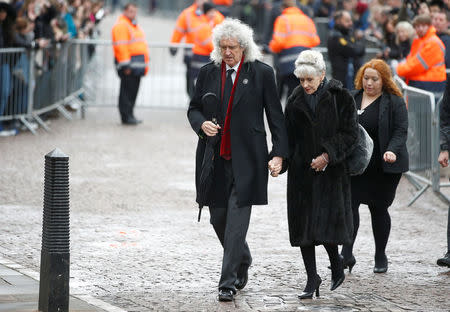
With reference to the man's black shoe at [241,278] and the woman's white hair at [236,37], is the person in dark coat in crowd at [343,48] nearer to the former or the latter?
the woman's white hair at [236,37]

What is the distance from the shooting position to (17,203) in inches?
449

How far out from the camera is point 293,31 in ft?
55.5

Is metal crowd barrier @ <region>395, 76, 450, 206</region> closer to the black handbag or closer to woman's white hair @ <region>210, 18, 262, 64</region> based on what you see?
the black handbag

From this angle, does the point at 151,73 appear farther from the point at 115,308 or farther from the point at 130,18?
the point at 115,308

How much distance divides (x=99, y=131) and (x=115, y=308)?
10279 mm

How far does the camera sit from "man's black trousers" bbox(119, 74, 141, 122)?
18.1 metres

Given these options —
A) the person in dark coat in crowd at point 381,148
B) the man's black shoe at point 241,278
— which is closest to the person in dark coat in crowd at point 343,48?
the person in dark coat in crowd at point 381,148

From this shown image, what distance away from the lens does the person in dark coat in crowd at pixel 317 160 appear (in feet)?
25.4

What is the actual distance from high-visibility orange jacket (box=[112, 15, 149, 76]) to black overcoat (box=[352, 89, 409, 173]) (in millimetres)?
9058

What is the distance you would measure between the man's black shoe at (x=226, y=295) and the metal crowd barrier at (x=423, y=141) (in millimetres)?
4626

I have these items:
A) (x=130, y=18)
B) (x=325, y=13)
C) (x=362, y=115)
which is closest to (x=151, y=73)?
(x=130, y=18)

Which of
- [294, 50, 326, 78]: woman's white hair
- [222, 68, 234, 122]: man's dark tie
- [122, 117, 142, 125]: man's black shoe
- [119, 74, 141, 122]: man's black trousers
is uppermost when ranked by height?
[294, 50, 326, 78]: woman's white hair

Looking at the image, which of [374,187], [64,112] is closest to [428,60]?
[374,187]

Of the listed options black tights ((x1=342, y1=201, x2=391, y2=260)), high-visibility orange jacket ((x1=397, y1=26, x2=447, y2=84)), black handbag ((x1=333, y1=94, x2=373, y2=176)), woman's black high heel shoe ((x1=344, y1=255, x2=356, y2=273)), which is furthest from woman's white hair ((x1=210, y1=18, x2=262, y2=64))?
high-visibility orange jacket ((x1=397, y1=26, x2=447, y2=84))
